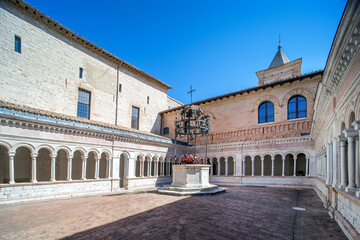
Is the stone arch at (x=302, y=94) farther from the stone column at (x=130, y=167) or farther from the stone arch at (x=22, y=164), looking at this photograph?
the stone arch at (x=22, y=164)

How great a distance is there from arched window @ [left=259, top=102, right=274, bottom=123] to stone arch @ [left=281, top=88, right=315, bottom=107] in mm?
Answer: 1267

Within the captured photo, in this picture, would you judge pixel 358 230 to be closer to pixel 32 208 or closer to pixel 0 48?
pixel 32 208

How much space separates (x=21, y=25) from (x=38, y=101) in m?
5.77

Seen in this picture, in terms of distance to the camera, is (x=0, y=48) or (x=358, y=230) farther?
(x=0, y=48)

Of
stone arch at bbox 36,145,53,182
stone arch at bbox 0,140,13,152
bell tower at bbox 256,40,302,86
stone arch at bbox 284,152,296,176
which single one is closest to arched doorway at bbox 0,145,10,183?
stone arch at bbox 36,145,53,182

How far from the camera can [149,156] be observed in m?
20.6

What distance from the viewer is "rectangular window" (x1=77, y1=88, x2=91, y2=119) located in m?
20.0

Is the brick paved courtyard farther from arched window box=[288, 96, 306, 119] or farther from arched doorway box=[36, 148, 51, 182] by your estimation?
arched window box=[288, 96, 306, 119]

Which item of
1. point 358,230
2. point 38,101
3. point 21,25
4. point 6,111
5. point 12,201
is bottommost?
point 12,201

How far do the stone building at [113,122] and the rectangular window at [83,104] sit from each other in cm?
10

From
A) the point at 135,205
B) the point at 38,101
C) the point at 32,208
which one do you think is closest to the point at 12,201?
the point at 32,208

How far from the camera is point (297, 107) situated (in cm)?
1959

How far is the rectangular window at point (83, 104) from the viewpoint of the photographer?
65.7ft

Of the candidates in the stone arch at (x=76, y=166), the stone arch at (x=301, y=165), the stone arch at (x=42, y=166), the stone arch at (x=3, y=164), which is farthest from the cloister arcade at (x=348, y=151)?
the stone arch at (x=3, y=164)
